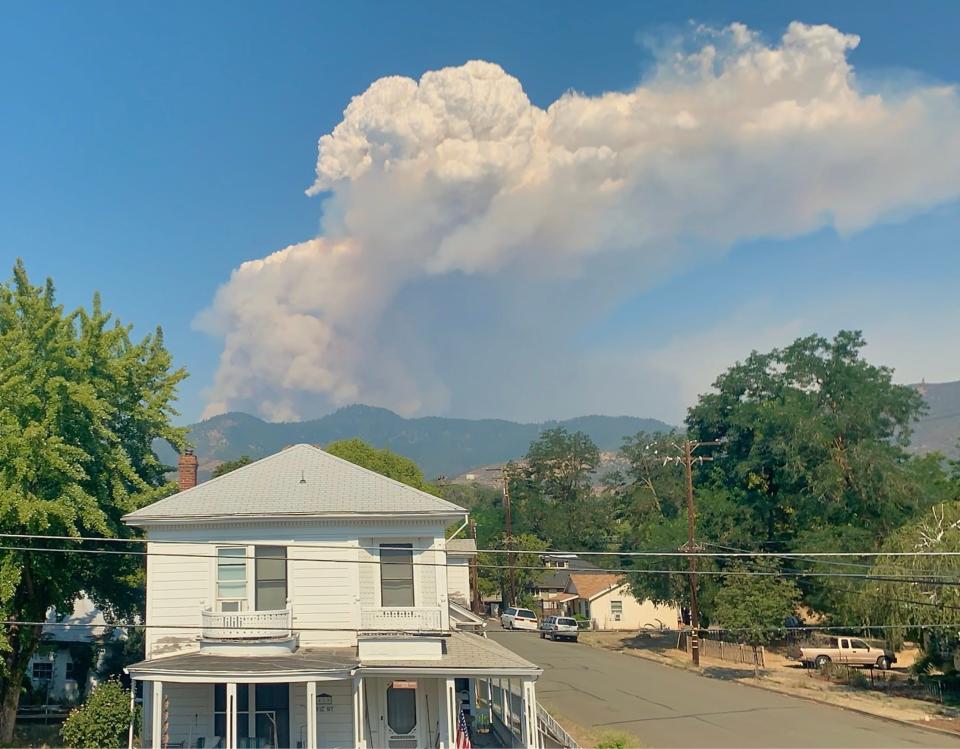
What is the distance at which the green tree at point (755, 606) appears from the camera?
47.4m

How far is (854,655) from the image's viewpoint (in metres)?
46.9

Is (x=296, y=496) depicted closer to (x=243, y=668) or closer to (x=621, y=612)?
(x=243, y=668)

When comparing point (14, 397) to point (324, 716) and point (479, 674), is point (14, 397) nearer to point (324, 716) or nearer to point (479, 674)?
point (324, 716)

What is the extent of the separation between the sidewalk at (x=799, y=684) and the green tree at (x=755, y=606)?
204 centimetres

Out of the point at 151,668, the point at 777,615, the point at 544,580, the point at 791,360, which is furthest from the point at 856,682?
the point at 544,580

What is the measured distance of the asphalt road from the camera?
2878 cm

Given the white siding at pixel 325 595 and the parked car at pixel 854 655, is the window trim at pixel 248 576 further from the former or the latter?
the parked car at pixel 854 655

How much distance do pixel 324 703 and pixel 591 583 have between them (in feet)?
213

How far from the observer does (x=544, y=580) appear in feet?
318

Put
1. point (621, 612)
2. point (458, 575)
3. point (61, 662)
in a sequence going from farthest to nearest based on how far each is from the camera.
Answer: point (621, 612)
point (458, 575)
point (61, 662)

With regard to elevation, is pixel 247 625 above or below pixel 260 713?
Answer: above

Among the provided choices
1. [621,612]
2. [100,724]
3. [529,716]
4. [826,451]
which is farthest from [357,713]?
[621,612]

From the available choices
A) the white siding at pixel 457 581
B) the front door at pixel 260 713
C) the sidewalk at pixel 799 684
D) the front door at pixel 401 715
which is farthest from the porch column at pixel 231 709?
the sidewalk at pixel 799 684

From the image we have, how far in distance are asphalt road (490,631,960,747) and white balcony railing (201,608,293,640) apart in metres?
12.0
